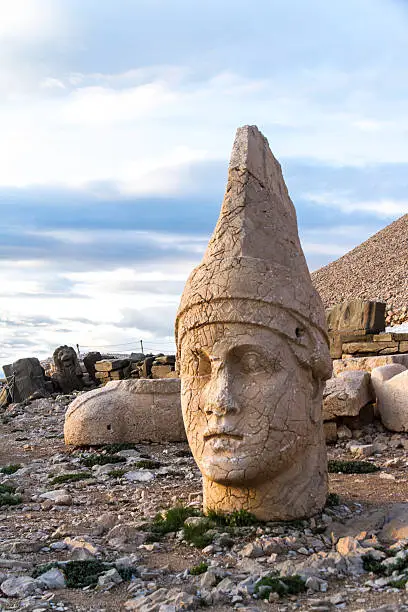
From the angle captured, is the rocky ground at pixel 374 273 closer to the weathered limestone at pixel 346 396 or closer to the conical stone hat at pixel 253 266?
the weathered limestone at pixel 346 396

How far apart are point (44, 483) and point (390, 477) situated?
14.7 feet

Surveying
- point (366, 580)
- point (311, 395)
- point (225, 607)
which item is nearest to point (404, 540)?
point (366, 580)

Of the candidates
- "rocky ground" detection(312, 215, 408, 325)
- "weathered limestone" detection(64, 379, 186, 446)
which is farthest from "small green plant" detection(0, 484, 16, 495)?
"rocky ground" detection(312, 215, 408, 325)

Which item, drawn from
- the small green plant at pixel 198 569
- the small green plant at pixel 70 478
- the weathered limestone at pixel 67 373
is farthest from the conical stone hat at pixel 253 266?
the weathered limestone at pixel 67 373

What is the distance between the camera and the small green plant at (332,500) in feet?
23.8

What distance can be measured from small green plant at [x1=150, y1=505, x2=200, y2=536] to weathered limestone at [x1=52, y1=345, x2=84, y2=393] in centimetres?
1403

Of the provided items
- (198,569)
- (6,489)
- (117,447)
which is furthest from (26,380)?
(198,569)

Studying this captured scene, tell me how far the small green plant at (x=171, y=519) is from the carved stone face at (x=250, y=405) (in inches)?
24.4

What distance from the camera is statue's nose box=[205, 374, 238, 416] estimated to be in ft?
21.0

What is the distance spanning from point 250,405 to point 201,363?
2.19ft

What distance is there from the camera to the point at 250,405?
21.2 feet

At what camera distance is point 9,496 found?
8.69m

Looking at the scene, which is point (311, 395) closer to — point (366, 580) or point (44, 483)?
point (366, 580)

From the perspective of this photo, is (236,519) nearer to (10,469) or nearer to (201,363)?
(201,363)
